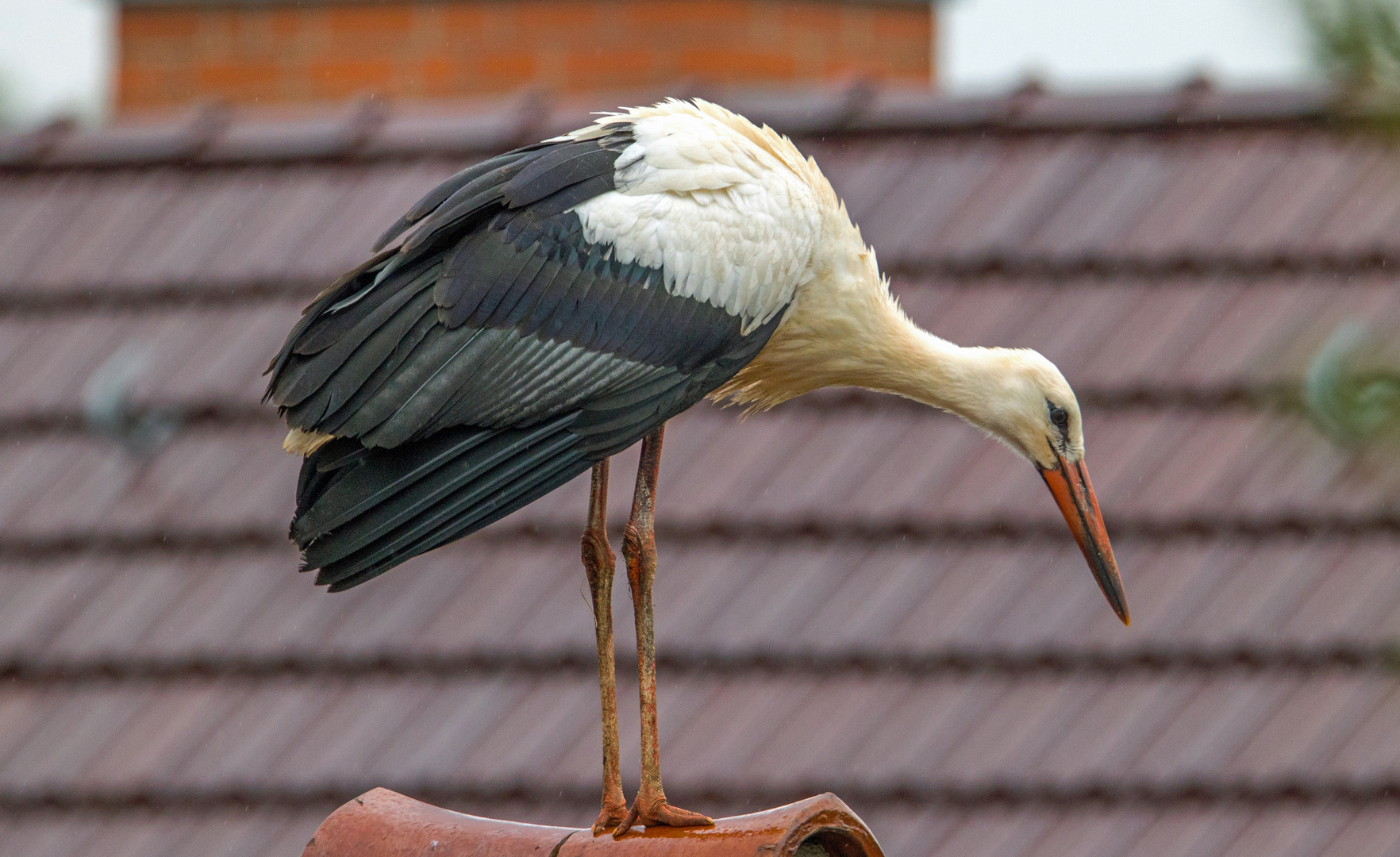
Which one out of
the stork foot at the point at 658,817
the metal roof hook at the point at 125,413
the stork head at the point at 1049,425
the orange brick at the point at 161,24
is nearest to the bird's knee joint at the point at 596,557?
the stork foot at the point at 658,817

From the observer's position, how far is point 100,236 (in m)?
5.07

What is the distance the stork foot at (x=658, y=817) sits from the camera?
9.05 feet

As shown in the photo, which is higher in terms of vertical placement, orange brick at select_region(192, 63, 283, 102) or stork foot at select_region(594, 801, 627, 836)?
orange brick at select_region(192, 63, 283, 102)

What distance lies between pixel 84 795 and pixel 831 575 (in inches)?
69.5

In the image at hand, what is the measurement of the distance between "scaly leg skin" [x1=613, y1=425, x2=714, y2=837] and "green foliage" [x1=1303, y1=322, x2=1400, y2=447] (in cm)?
152

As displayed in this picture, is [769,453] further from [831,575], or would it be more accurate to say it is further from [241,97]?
[241,97]

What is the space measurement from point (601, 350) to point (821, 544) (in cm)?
159

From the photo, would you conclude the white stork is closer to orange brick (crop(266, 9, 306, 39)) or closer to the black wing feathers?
the black wing feathers

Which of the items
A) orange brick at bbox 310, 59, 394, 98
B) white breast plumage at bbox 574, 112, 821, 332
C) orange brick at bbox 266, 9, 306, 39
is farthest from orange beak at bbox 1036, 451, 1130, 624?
orange brick at bbox 266, 9, 306, 39

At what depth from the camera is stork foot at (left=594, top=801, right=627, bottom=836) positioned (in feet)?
9.09

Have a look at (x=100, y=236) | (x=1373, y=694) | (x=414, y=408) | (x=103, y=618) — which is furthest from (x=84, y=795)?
(x=1373, y=694)

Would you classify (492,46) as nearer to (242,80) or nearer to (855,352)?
(242,80)

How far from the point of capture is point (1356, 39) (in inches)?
43.8

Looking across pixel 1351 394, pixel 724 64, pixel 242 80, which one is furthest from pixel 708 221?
pixel 242 80
